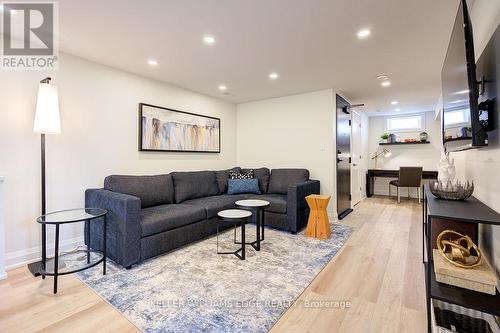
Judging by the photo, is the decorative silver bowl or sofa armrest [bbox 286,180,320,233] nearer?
the decorative silver bowl

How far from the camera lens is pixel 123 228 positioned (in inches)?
87.7

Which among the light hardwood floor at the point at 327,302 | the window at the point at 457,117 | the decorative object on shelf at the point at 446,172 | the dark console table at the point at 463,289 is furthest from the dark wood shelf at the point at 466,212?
the light hardwood floor at the point at 327,302

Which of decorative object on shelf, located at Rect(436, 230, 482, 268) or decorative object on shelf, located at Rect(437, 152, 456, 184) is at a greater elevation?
decorative object on shelf, located at Rect(437, 152, 456, 184)

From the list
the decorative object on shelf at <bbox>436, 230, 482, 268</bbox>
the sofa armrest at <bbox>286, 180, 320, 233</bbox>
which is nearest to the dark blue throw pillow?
the sofa armrest at <bbox>286, 180, 320, 233</bbox>

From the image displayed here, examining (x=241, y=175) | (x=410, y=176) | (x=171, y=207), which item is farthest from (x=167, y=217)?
(x=410, y=176)

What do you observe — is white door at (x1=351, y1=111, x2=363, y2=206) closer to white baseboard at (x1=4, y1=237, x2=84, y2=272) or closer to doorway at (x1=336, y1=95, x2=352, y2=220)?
doorway at (x1=336, y1=95, x2=352, y2=220)

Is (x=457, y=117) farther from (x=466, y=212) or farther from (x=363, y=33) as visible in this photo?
(x=363, y=33)

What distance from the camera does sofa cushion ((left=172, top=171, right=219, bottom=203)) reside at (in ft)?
11.2

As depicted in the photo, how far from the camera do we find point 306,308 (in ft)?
5.58

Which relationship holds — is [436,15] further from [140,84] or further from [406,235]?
[140,84]

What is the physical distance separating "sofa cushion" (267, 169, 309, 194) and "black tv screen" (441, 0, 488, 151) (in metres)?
2.25

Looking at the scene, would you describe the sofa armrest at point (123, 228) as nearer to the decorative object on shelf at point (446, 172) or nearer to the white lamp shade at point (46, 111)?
the white lamp shade at point (46, 111)

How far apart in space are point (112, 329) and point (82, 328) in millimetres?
194

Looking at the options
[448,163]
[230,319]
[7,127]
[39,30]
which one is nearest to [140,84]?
[39,30]
